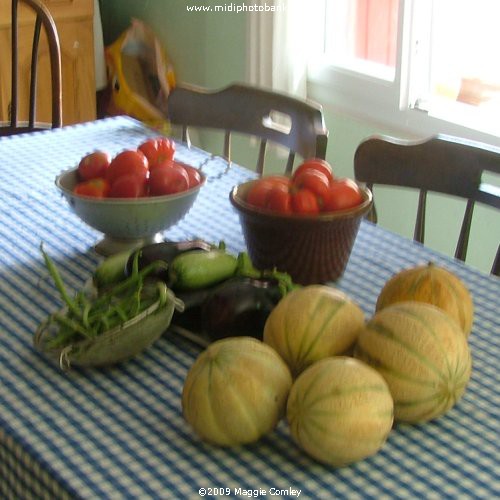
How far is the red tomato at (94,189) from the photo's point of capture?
125 cm

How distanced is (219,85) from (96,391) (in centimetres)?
200

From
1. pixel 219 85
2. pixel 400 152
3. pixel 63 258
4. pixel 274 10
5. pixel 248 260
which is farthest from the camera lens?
pixel 219 85

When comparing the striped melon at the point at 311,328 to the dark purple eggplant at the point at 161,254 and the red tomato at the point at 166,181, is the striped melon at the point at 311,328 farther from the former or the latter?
the red tomato at the point at 166,181

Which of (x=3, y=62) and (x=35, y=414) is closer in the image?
(x=35, y=414)

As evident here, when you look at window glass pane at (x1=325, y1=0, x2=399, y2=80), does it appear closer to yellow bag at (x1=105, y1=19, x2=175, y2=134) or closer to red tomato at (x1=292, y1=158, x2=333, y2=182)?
yellow bag at (x1=105, y1=19, x2=175, y2=134)

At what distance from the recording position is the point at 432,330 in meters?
0.85

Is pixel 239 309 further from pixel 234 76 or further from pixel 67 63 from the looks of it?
pixel 67 63

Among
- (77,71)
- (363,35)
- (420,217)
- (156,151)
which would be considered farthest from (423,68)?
(77,71)

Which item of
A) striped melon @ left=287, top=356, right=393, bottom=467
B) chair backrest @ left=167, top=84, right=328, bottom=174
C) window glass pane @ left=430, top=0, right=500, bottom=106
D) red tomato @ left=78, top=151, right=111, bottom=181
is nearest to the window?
window glass pane @ left=430, top=0, right=500, bottom=106

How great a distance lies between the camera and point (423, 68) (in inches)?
89.0

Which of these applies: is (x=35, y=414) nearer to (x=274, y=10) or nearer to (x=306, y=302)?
(x=306, y=302)

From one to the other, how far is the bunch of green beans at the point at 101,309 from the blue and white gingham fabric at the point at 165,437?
0.05 meters

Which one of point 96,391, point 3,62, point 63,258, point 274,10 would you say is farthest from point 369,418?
point 3,62

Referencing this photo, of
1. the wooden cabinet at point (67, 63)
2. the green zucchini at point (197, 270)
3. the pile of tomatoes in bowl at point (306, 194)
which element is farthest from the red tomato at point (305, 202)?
the wooden cabinet at point (67, 63)
